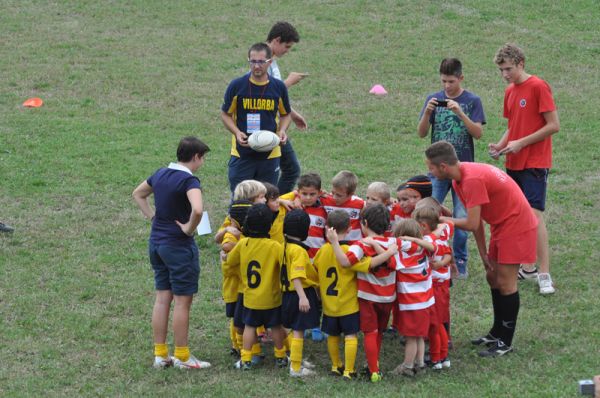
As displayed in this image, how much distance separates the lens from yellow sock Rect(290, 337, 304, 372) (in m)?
6.52

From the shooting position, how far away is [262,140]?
848 cm

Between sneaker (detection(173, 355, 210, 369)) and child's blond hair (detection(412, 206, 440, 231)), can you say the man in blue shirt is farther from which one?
child's blond hair (detection(412, 206, 440, 231))

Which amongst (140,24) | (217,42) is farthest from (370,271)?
(140,24)

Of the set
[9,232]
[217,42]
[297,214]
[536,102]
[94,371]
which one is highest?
[217,42]

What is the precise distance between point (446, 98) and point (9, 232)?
497cm

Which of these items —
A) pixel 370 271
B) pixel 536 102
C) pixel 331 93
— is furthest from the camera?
pixel 331 93

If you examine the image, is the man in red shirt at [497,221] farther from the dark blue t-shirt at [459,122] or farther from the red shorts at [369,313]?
the dark blue t-shirt at [459,122]

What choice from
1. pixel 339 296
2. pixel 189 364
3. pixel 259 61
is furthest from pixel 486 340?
pixel 259 61

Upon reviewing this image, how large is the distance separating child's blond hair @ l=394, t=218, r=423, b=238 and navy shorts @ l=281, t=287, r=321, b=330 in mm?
779

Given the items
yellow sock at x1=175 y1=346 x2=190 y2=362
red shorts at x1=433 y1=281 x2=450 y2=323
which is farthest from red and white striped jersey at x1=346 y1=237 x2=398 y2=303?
yellow sock at x1=175 y1=346 x2=190 y2=362

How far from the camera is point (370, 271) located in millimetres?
6430

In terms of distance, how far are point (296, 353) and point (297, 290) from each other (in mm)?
474

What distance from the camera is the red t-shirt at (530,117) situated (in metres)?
8.12

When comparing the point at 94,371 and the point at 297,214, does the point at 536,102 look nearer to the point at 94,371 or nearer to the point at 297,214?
the point at 297,214
